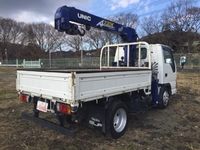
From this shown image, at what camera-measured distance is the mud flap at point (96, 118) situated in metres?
3.99

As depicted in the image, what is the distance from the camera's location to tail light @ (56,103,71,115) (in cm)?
345

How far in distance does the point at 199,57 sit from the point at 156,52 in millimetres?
25852

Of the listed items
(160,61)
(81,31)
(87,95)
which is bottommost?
(87,95)

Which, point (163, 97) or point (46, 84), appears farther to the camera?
point (163, 97)

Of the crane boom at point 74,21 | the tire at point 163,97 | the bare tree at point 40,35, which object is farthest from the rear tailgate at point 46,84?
the bare tree at point 40,35

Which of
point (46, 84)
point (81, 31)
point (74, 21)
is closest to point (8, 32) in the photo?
point (81, 31)

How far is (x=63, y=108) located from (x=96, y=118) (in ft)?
2.82

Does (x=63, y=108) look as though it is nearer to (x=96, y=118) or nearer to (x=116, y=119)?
(x=96, y=118)

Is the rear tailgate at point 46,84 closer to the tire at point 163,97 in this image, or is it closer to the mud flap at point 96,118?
the mud flap at point 96,118

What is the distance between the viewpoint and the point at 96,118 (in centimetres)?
408

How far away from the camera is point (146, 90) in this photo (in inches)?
218

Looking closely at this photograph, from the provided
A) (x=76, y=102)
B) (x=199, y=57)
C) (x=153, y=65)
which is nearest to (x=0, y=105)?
(x=76, y=102)

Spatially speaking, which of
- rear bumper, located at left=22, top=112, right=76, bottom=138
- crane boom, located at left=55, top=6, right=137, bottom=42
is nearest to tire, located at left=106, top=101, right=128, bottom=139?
rear bumper, located at left=22, top=112, right=76, bottom=138

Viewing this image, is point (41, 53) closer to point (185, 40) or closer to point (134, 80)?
point (185, 40)
